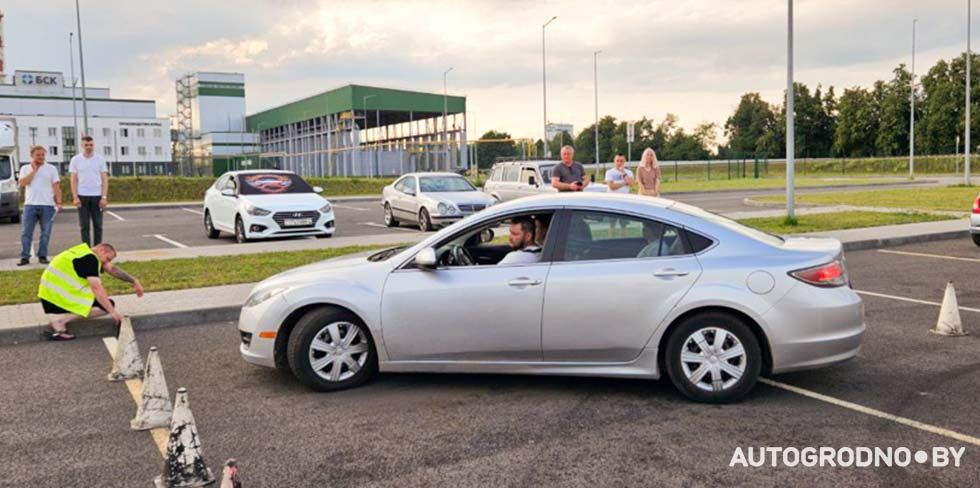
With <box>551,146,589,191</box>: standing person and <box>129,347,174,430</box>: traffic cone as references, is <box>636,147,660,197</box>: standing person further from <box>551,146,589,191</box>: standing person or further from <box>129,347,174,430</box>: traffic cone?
<box>129,347,174,430</box>: traffic cone

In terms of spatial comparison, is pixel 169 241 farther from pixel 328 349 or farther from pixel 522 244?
pixel 522 244

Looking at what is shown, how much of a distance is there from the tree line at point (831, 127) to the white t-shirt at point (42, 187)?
192 feet

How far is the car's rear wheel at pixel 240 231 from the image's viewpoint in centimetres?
1546

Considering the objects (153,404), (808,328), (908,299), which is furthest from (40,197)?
(908,299)

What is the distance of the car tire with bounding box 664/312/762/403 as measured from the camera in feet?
17.1

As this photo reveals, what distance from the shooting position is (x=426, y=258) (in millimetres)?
5449

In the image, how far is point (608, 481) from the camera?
4027 millimetres

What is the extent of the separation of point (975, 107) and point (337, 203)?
219ft

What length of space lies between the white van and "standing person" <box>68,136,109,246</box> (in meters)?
9.79

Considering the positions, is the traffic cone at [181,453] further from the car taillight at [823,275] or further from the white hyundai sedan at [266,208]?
the white hyundai sedan at [266,208]

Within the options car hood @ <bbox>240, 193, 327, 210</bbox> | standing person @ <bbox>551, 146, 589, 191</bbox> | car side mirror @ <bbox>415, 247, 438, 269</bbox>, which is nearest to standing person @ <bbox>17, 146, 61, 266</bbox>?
car hood @ <bbox>240, 193, 327, 210</bbox>

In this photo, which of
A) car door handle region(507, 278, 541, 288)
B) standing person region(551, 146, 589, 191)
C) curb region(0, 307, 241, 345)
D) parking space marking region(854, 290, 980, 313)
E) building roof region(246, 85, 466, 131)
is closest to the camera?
car door handle region(507, 278, 541, 288)

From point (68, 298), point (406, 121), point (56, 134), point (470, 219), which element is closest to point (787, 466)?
point (470, 219)

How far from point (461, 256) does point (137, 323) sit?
412 cm
